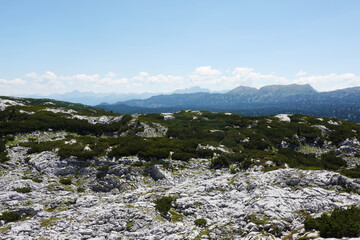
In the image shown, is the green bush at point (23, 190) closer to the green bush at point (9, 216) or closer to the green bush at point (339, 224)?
the green bush at point (9, 216)

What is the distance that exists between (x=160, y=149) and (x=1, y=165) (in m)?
19.0

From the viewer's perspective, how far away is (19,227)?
13008mm

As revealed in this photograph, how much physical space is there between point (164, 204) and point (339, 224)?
433 inches

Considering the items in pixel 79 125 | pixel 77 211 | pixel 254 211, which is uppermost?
pixel 79 125

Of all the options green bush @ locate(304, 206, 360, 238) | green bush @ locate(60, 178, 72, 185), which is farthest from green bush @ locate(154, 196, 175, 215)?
green bush @ locate(60, 178, 72, 185)

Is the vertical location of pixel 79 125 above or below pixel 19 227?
above

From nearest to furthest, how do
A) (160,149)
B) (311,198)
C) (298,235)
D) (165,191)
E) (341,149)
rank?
(298,235) → (311,198) → (165,191) → (160,149) → (341,149)

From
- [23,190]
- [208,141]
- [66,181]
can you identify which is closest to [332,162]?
[208,141]

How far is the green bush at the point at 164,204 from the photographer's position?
48.2ft

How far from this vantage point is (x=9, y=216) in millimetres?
14312

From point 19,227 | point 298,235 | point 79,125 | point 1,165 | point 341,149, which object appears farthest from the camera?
point 79,125

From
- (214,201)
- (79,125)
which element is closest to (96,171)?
(214,201)

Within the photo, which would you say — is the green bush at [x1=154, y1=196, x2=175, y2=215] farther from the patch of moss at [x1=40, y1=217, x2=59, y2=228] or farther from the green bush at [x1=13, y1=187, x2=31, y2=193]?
the green bush at [x1=13, y1=187, x2=31, y2=193]

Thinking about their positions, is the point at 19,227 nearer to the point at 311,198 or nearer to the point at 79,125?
the point at 311,198
